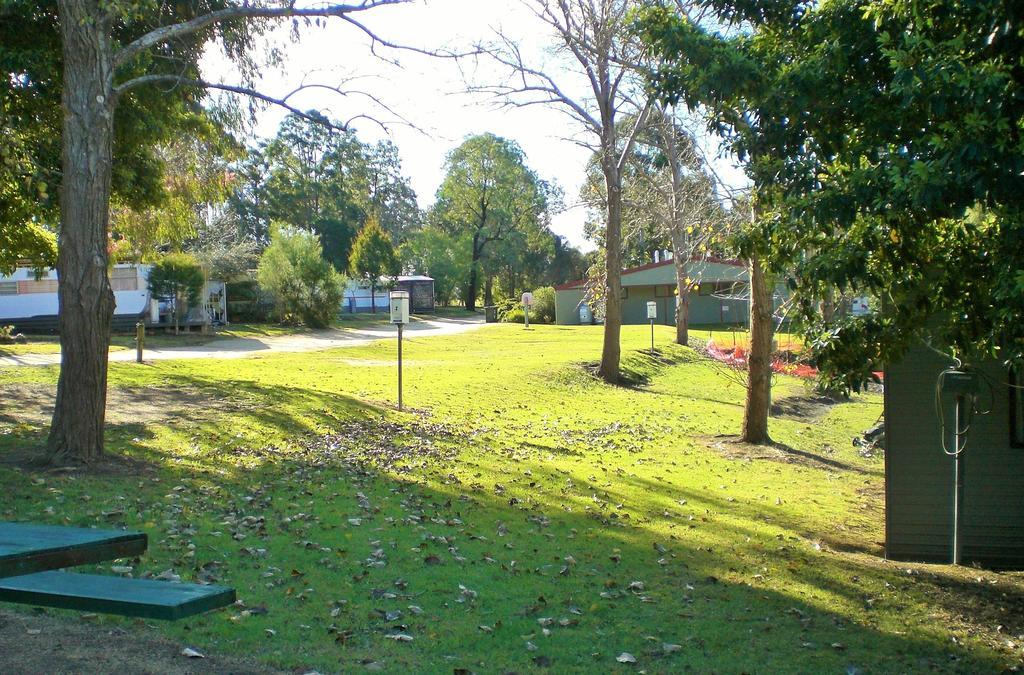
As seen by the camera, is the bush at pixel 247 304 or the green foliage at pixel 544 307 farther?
the green foliage at pixel 544 307

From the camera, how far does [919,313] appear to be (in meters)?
8.04

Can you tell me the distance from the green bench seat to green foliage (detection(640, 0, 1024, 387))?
4700 millimetres

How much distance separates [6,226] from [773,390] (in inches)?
863

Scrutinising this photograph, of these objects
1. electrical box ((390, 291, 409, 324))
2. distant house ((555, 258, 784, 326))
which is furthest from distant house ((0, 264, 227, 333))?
distant house ((555, 258, 784, 326))

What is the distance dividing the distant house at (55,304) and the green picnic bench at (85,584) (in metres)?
34.7

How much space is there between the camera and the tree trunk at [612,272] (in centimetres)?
2505

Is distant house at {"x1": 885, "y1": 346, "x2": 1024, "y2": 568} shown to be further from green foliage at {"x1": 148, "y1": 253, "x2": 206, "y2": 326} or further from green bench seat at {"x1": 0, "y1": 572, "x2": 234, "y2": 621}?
green foliage at {"x1": 148, "y1": 253, "x2": 206, "y2": 326}

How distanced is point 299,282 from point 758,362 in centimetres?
3151

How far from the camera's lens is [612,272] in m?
26.5

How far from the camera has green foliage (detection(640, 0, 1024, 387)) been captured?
5781 mm

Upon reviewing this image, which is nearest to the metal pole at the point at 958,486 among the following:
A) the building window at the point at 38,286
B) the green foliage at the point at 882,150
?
the green foliage at the point at 882,150

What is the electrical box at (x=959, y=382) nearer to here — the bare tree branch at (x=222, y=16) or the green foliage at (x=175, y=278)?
the bare tree branch at (x=222, y=16)

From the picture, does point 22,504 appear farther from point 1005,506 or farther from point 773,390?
point 773,390

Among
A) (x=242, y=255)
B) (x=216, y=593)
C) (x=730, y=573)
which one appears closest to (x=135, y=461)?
(x=730, y=573)
